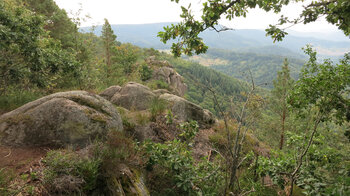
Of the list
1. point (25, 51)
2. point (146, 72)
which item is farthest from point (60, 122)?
point (146, 72)

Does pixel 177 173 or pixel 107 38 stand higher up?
pixel 107 38

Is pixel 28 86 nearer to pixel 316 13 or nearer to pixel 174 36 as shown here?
pixel 174 36

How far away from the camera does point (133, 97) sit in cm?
1260

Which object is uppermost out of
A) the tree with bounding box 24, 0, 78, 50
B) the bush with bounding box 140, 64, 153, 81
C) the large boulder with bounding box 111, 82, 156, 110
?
the tree with bounding box 24, 0, 78, 50

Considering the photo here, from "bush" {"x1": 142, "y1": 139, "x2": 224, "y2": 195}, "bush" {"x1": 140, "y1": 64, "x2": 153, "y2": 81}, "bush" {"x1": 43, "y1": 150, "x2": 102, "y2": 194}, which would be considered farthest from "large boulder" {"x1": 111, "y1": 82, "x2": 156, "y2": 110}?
"bush" {"x1": 140, "y1": 64, "x2": 153, "y2": 81}

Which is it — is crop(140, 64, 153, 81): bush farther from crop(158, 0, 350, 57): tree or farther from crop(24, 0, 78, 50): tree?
crop(158, 0, 350, 57): tree

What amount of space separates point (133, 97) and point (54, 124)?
7896 mm

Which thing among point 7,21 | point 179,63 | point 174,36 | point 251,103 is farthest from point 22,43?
point 179,63

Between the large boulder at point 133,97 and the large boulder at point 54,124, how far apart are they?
6.67 meters

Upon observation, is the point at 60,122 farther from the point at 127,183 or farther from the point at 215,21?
the point at 215,21

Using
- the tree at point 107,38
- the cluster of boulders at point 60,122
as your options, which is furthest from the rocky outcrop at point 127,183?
the tree at point 107,38

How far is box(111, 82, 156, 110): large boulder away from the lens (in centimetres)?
1222

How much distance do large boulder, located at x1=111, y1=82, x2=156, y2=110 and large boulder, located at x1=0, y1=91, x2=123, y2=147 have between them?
6.67 meters

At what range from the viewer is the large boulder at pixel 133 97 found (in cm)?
1222
